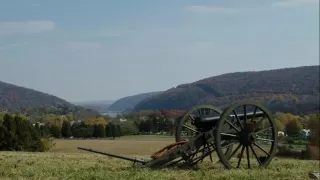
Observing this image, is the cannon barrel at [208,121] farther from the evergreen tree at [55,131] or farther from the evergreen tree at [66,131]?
the evergreen tree at [66,131]

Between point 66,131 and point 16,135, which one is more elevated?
point 66,131

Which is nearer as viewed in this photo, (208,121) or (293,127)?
(208,121)

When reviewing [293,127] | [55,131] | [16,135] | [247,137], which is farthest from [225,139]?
[55,131]

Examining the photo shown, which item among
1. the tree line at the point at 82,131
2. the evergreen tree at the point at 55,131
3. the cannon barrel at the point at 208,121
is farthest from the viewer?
the tree line at the point at 82,131

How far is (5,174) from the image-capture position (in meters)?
10.5

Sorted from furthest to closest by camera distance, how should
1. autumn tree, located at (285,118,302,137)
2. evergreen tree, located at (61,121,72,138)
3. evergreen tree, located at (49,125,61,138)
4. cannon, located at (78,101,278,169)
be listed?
evergreen tree, located at (61,121,72,138) < evergreen tree, located at (49,125,61,138) < autumn tree, located at (285,118,302,137) < cannon, located at (78,101,278,169)

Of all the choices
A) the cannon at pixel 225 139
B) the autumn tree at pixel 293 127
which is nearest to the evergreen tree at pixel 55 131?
the autumn tree at pixel 293 127

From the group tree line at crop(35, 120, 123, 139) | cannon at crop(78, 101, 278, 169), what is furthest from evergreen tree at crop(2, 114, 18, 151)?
tree line at crop(35, 120, 123, 139)

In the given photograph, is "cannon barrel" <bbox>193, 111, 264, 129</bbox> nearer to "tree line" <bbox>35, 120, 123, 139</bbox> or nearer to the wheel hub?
the wheel hub

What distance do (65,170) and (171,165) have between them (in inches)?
122

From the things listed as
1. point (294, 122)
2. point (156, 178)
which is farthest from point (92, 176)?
point (294, 122)

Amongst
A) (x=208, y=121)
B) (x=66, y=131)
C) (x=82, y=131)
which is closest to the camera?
(x=208, y=121)

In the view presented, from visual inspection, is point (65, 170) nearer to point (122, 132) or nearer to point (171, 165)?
point (171, 165)

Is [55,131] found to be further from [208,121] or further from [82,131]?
[208,121]
